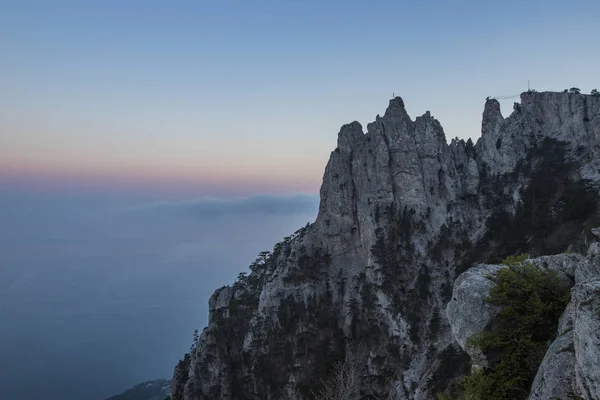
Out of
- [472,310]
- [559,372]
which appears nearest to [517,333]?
[472,310]

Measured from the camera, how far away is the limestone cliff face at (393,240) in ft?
169

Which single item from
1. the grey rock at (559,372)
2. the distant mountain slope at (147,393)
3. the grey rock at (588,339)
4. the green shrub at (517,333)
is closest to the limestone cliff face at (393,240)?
the green shrub at (517,333)

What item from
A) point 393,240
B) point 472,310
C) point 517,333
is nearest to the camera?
point 517,333

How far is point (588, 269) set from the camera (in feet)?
49.9

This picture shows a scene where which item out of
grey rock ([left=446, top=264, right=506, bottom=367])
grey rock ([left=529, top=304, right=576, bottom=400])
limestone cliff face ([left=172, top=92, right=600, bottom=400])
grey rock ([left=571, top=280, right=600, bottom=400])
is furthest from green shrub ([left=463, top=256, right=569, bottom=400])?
limestone cliff face ([left=172, top=92, right=600, bottom=400])

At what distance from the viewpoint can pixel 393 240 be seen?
59.5 meters

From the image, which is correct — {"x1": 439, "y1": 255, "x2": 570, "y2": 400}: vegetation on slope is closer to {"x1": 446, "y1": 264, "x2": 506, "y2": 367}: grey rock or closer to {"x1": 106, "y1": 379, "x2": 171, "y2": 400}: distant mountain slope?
{"x1": 446, "y1": 264, "x2": 506, "y2": 367}: grey rock

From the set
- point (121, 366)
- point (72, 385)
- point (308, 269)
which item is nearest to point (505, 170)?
point (308, 269)

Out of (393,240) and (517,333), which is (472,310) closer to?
(517,333)

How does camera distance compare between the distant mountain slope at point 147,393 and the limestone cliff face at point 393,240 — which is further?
the distant mountain slope at point 147,393

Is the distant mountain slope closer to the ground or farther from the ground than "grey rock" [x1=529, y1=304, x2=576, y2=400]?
closer to the ground

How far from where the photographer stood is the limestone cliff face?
5162cm

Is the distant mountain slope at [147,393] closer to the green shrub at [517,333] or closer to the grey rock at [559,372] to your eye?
the green shrub at [517,333]

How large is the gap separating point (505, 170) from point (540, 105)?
40.4ft
